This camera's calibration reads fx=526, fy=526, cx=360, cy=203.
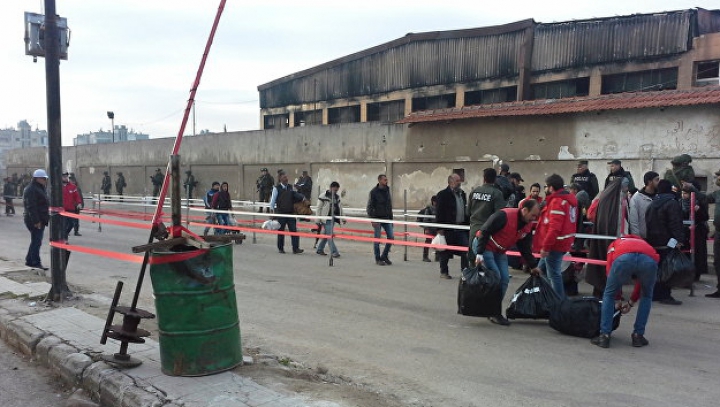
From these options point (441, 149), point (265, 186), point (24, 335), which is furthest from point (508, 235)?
point (265, 186)

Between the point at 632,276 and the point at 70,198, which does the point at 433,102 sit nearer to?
the point at 70,198

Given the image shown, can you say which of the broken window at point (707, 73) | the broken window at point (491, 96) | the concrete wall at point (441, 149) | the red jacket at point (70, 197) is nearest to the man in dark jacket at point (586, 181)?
the concrete wall at point (441, 149)

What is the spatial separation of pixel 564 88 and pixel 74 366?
2086 cm

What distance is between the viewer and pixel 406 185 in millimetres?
18922

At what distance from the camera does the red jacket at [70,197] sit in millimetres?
13132

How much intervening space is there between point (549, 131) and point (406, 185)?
5.50 m

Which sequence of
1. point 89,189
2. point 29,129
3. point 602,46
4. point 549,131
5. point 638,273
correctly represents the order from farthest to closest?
point 29,129 → point 89,189 → point 602,46 → point 549,131 → point 638,273

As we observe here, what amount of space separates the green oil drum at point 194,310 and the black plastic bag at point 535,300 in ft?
11.3

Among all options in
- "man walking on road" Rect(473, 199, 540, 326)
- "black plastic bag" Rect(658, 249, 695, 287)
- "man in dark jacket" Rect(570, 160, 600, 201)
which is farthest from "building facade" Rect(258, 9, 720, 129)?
"man walking on road" Rect(473, 199, 540, 326)

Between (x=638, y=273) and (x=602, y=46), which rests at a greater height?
(x=602, y=46)

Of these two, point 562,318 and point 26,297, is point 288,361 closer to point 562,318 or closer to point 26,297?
point 562,318

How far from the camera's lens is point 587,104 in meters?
14.5

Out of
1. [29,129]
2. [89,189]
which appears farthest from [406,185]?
[29,129]

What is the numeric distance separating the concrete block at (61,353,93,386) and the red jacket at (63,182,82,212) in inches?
373
